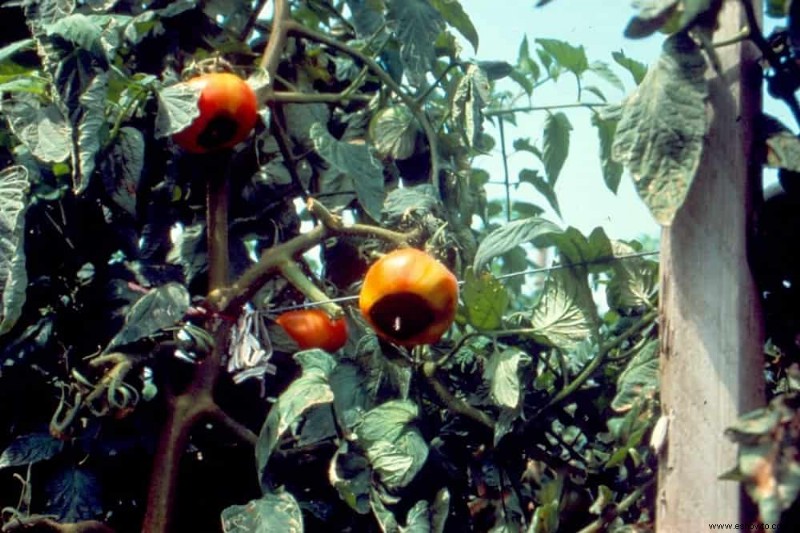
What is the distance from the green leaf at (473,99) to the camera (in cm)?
122

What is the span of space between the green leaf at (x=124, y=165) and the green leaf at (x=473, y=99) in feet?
1.31

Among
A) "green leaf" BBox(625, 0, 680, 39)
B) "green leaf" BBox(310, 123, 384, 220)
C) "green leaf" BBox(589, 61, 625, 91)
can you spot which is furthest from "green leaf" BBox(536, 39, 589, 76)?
"green leaf" BBox(625, 0, 680, 39)

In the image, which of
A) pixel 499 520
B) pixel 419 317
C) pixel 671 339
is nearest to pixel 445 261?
pixel 419 317

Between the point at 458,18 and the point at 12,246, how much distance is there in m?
0.66

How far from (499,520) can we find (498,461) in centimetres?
6

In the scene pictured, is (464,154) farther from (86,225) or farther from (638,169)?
(638,169)

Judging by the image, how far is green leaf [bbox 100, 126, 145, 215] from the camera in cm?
111

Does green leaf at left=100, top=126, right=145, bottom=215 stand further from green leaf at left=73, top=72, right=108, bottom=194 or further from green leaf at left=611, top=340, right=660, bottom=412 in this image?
green leaf at left=611, top=340, right=660, bottom=412

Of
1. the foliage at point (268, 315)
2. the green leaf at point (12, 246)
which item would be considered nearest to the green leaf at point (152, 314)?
the foliage at point (268, 315)

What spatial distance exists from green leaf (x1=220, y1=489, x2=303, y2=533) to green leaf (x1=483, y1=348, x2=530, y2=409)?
24 cm

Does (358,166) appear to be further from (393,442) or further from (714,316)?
(714,316)

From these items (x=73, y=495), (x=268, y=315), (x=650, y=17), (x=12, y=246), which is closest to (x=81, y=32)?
(x=12, y=246)

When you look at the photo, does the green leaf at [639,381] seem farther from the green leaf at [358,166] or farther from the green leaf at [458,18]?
the green leaf at [458,18]

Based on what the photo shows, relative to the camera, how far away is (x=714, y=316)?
28.3 inches
